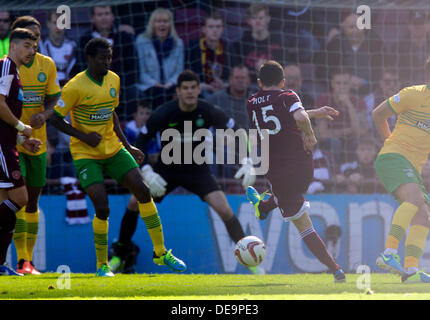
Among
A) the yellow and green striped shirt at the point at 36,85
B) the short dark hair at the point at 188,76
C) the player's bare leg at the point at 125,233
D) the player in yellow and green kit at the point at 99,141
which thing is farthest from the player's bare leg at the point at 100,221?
the short dark hair at the point at 188,76

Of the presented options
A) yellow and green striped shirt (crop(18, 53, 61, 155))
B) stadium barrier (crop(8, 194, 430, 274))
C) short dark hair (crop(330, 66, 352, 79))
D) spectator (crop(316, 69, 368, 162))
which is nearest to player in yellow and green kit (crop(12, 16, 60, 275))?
yellow and green striped shirt (crop(18, 53, 61, 155))

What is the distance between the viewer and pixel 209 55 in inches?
441

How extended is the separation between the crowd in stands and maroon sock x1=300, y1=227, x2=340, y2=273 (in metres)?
3.83

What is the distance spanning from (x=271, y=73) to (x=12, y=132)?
2252mm

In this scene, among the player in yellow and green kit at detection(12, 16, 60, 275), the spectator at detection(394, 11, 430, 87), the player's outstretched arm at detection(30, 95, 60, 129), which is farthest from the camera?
the spectator at detection(394, 11, 430, 87)

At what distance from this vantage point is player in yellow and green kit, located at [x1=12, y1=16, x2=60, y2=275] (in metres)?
7.80

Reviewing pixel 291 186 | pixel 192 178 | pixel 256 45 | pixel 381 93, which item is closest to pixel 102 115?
pixel 192 178

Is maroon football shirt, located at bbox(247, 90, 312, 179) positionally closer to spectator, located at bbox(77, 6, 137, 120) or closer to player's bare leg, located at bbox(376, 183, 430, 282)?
player's bare leg, located at bbox(376, 183, 430, 282)

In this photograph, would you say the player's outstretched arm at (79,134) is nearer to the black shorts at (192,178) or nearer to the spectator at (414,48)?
the black shorts at (192,178)

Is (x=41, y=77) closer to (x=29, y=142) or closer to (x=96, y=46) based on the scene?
(x=96, y=46)

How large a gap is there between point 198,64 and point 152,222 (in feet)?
13.1

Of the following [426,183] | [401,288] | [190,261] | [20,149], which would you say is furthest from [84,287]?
[426,183]
